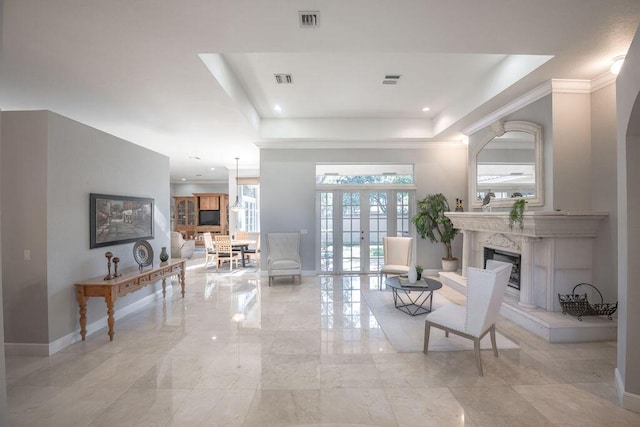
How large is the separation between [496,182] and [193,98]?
16.6 ft

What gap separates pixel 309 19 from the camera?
251cm

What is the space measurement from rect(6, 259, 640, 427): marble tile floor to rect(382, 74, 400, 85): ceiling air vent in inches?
144

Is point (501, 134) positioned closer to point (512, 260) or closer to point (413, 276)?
point (512, 260)

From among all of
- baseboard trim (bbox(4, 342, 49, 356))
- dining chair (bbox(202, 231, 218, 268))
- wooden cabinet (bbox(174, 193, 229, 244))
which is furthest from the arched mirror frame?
wooden cabinet (bbox(174, 193, 229, 244))

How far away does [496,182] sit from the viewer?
497 cm

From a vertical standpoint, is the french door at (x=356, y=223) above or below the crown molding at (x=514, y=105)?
below

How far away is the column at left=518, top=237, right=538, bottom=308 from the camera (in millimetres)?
3932

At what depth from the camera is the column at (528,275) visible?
3932mm

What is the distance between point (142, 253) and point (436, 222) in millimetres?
5766

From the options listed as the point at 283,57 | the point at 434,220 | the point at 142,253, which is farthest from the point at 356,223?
the point at 142,253

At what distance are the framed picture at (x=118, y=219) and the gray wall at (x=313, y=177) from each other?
2.53m

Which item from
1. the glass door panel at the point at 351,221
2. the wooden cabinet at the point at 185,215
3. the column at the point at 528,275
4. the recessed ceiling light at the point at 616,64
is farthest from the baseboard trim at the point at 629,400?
the wooden cabinet at the point at 185,215

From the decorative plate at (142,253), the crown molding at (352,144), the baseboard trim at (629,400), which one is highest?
the crown molding at (352,144)

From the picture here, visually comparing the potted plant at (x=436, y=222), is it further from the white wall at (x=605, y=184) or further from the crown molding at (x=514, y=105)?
the white wall at (x=605, y=184)
